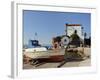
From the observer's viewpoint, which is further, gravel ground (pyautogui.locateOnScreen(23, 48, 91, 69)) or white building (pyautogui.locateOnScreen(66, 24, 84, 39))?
white building (pyautogui.locateOnScreen(66, 24, 84, 39))

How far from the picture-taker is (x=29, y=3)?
1.83 meters

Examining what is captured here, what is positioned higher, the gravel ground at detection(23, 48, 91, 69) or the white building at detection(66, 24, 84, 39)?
the white building at detection(66, 24, 84, 39)

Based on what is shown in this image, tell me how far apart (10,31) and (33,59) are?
0.29 meters

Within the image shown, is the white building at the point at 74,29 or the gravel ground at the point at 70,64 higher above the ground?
the white building at the point at 74,29

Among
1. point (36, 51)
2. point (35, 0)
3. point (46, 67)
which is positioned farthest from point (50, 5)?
point (46, 67)

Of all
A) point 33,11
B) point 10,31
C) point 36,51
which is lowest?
point 36,51

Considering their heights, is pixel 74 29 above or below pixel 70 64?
above

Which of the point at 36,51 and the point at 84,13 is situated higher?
the point at 84,13

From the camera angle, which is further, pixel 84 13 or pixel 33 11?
pixel 84 13

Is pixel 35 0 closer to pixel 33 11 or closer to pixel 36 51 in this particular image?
pixel 33 11

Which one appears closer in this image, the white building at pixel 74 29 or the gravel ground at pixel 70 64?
the gravel ground at pixel 70 64

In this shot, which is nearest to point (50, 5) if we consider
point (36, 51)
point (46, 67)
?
point (36, 51)
